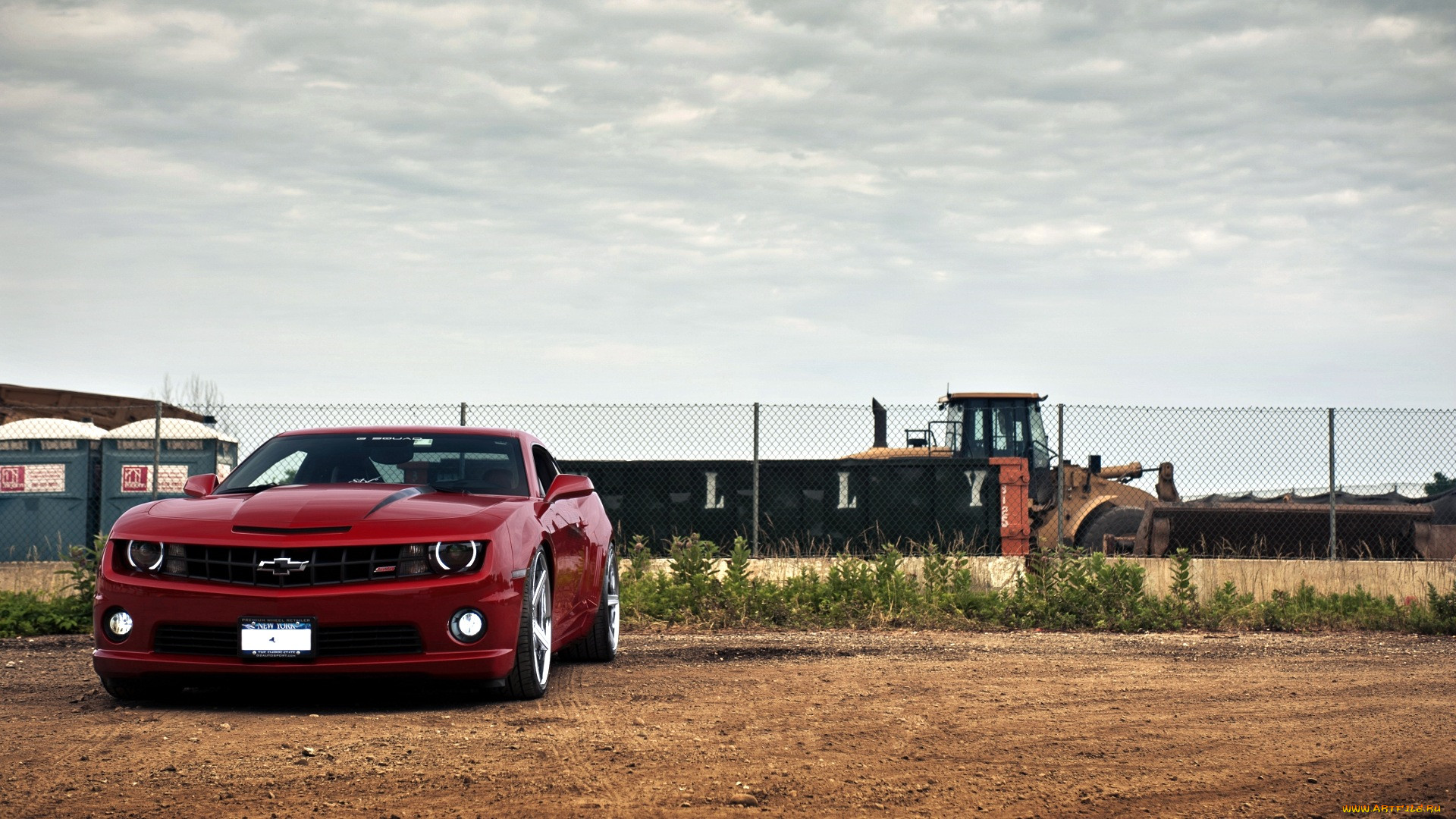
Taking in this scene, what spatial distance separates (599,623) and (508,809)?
13.2 feet

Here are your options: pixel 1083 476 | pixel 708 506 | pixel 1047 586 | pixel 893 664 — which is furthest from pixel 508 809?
pixel 1083 476

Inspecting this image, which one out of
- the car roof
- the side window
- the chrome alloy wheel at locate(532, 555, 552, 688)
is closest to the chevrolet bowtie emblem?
the chrome alloy wheel at locate(532, 555, 552, 688)

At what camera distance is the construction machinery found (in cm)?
1623

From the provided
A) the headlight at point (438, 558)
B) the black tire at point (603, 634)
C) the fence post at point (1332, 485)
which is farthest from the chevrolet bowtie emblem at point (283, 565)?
the fence post at point (1332, 485)

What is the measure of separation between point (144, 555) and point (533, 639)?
72.7 inches

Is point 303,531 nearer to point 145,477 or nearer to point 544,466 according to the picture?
point 544,466

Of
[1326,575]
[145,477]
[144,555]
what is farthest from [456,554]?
[1326,575]

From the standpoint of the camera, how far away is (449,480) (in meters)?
7.34

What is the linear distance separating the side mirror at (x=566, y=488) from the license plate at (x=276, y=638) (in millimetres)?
1555

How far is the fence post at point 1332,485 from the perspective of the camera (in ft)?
48.9

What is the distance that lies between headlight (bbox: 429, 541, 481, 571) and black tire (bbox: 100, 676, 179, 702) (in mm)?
1557

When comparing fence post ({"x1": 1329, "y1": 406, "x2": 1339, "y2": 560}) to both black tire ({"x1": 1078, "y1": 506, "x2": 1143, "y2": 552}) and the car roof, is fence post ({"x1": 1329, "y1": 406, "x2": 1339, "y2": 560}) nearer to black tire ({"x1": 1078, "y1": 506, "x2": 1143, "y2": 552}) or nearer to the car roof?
black tire ({"x1": 1078, "y1": 506, "x2": 1143, "y2": 552})

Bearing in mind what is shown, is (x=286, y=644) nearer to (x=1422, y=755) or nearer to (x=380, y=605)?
(x=380, y=605)

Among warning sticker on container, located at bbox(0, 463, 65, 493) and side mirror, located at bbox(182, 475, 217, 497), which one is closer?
side mirror, located at bbox(182, 475, 217, 497)
